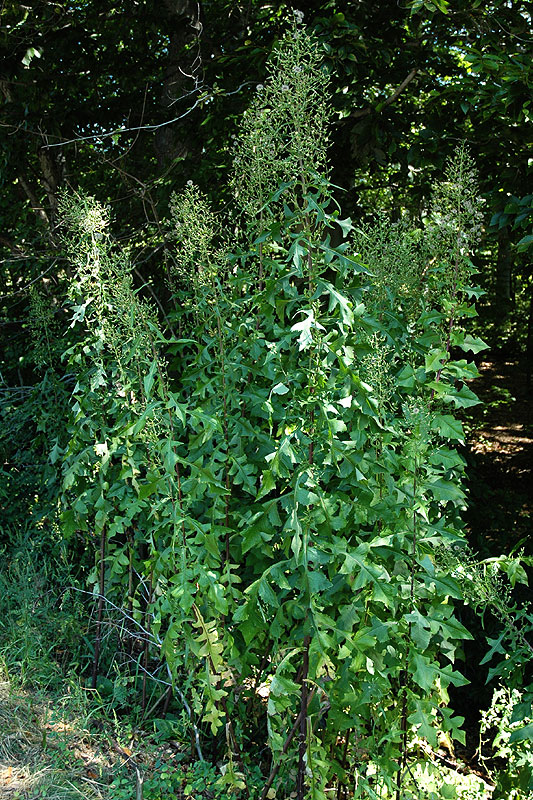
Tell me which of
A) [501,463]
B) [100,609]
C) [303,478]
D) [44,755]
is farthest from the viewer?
[501,463]

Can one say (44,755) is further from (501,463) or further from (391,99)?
(501,463)

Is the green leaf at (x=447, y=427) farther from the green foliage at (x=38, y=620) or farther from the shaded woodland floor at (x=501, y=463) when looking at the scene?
the green foliage at (x=38, y=620)

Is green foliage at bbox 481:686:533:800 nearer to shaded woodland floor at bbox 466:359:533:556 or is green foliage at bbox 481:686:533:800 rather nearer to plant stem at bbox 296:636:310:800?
shaded woodland floor at bbox 466:359:533:556

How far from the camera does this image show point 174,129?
5547mm

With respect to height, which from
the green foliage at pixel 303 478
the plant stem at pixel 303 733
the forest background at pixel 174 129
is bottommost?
the plant stem at pixel 303 733

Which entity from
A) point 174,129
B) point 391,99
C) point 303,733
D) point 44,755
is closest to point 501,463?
point 391,99

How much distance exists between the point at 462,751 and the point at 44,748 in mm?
2396

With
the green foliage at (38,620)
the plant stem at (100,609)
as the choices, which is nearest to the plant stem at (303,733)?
the plant stem at (100,609)

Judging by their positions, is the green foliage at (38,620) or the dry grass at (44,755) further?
the green foliage at (38,620)

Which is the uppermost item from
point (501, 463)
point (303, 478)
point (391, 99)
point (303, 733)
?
point (391, 99)

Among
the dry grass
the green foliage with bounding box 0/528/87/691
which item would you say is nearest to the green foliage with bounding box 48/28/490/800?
the dry grass

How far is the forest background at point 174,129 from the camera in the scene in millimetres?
4379

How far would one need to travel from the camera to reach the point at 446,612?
2.29 meters

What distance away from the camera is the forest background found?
438 centimetres
